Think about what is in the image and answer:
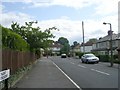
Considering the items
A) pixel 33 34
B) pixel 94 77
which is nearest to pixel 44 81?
pixel 94 77

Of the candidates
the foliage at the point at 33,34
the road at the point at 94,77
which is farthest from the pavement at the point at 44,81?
the foliage at the point at 33,34

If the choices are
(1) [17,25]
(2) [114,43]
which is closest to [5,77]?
(1) [17,25]

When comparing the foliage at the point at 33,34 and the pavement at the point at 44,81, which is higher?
the foliage at the point at 33,34

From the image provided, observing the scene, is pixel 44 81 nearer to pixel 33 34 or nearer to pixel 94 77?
pixel 94 77

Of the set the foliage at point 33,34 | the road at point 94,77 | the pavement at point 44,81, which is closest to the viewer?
the pavement at point 44,81

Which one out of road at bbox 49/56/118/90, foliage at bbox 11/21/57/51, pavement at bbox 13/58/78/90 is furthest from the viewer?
foliage at bbox 11/21/57/51

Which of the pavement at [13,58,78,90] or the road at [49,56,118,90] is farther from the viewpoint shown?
the road at [49,56,118,90]

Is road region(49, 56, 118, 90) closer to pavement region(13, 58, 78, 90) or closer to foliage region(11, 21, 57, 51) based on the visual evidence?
pavement region(13, 58, 78, 90)

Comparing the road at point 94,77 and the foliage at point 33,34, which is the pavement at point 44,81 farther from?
the foliage at point 33,34

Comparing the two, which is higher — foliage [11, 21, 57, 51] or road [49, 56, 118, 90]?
foliage [11, 21, 57, 51]

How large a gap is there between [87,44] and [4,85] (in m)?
131

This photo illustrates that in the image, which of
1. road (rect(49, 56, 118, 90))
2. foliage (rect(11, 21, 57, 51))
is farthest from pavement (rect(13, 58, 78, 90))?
foliage (rect(11, 21, 57, 51))

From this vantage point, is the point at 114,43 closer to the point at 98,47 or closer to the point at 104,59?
the point at 98,47

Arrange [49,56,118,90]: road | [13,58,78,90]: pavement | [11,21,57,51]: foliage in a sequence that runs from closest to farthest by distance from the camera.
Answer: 1. [13,58,78,90]: pavement
2. [49,56,118,90]: road
3. [11,21,57,51]: foliage
